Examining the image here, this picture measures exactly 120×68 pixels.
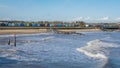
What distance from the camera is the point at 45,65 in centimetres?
2011

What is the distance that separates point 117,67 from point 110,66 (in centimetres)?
63

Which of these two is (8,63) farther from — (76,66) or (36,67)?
(76,66)

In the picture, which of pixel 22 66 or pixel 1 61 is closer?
pixel 22 66

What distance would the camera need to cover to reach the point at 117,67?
1975 cm

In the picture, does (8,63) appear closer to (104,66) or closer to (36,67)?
(36,67)

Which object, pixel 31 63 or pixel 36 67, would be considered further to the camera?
pixel 31 63

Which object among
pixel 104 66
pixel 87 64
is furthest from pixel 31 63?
pixel 104 66

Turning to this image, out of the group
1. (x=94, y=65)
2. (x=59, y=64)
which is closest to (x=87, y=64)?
(x=94, y=65)

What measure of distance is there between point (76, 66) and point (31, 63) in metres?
3.71

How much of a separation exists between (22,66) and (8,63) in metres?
1.86

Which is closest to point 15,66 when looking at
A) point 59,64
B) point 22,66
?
point 22,66

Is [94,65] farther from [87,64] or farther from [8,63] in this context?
[8,63]

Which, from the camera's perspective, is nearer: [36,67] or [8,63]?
[36,67]

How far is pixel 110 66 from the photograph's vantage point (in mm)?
20188
